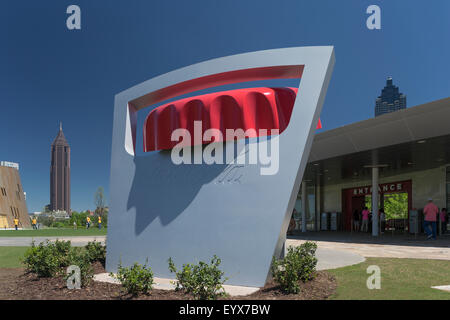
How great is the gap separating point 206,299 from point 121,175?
4003 millimetres

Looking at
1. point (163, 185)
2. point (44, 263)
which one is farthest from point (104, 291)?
point (163, 185)

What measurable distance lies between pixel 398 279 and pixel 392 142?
872 centimetres

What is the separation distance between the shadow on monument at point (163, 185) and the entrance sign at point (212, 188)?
0.8 inches

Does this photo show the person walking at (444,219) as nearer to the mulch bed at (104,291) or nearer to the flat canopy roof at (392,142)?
the flat canopy roof at (392,142)

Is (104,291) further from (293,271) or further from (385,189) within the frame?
(385,189)

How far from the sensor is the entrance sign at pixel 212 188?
6109 millimetres

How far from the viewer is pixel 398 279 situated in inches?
256

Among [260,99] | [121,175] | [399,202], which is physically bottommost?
[399,202]

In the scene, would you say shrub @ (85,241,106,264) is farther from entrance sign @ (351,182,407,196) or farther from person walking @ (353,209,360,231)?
person walking @ (353,209,360,231)

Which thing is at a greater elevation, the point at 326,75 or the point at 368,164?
the point at 326,75

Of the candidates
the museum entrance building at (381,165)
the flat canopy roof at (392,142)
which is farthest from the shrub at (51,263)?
the museum entrance building at (381,165)

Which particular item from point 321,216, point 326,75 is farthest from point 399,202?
point 326,75

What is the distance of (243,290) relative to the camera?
5895 mm
